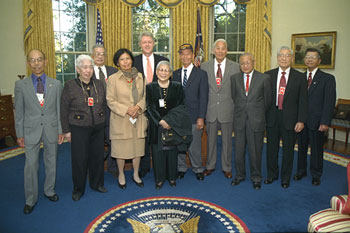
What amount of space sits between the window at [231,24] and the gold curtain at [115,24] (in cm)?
230

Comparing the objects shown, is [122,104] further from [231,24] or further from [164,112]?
[231,24]

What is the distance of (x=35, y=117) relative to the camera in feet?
10.6

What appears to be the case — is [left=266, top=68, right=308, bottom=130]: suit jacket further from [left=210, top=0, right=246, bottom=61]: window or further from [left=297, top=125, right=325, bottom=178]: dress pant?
[left=210, top=0, right=246, bottom=61]: window

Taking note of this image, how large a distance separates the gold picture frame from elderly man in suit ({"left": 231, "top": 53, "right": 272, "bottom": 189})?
3865mm

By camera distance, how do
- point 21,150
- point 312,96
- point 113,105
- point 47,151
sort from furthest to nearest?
point 21,150, point 312,96, point 113,105, point 47,151

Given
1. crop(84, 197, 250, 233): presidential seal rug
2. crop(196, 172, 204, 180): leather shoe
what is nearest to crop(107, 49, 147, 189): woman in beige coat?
crop(84, 197, 250, 233): presidential seal rug

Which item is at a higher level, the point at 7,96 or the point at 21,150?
the point at 7,96

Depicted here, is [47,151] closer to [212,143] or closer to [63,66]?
[212,143]

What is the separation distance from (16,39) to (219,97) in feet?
16.8

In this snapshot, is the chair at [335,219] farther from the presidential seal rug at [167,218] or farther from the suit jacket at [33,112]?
the suit jacket at [33,112]

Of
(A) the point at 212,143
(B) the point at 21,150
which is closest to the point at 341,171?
(A) the point at 212,143

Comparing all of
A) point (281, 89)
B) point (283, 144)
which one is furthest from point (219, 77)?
point (283, 144)

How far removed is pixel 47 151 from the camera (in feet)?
11.2

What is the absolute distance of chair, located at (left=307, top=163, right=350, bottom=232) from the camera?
2252 mm
